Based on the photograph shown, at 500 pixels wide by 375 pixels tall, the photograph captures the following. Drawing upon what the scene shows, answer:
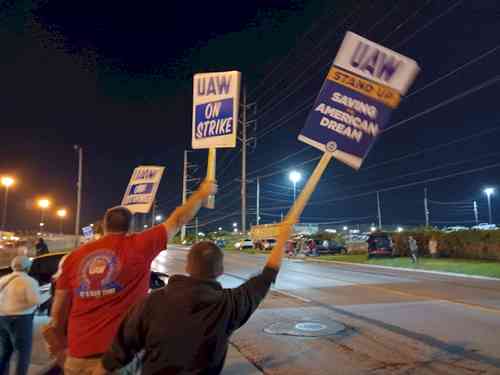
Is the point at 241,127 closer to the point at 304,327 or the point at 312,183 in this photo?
the point at 304,327

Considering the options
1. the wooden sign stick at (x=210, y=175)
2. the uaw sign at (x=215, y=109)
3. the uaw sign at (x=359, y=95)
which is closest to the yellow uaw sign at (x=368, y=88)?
the uaw sign at (x=359, y=95)

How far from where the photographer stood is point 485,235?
2914cm

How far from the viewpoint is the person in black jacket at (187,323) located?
7.56 ft

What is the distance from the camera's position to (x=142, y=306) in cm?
245

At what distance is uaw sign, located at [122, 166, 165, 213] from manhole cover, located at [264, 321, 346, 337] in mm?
3499

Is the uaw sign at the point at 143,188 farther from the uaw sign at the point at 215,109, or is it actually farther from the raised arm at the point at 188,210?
the raised arm at the point at 188,210

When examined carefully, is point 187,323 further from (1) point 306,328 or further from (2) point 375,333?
(1) point 306,328

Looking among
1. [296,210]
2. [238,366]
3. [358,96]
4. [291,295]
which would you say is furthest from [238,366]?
[291,295]

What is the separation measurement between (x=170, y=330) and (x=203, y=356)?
219mm

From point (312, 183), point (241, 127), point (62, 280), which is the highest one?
point (241, 127)

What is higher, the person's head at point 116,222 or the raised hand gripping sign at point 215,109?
the raised hand gripping sign at point 215,109

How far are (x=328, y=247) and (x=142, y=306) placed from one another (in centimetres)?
4196

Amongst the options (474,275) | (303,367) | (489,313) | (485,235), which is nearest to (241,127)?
(485,235)

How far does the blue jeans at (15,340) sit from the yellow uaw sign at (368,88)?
4423mm
